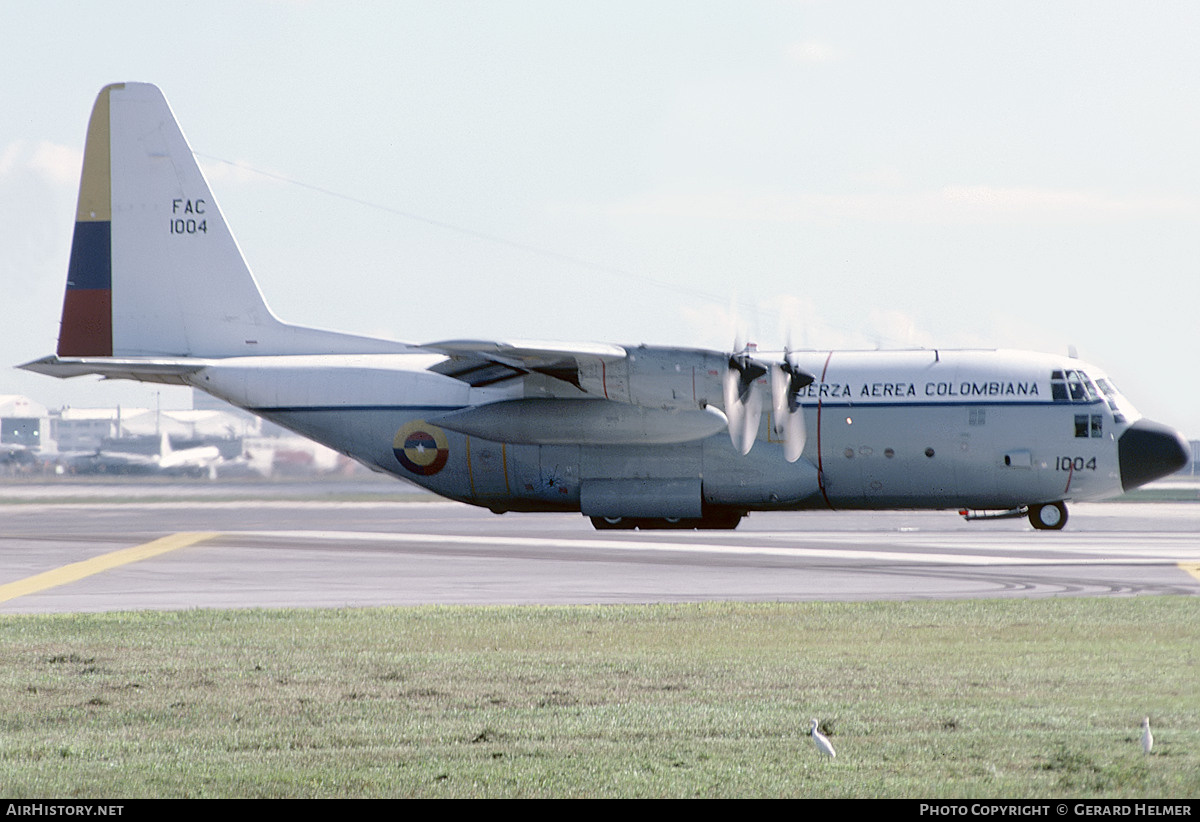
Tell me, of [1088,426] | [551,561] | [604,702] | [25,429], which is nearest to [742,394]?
[551,561]

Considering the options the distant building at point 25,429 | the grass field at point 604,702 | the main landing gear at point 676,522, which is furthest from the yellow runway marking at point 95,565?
the distant building at point 25,429

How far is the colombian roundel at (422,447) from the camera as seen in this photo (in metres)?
27.2

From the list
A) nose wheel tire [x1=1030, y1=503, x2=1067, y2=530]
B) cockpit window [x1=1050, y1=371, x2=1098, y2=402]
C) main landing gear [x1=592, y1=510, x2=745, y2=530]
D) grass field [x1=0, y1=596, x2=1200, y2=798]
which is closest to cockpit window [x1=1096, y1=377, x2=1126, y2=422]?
cockpit window [x1=1050, y1=371, x2=1098, y2=402]

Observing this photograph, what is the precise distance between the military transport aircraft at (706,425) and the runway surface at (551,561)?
116 centimetres

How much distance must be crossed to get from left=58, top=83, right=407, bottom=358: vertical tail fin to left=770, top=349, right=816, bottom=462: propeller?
12.3 metres

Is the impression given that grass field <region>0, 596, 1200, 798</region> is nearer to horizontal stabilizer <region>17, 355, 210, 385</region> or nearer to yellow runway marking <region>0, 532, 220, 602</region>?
yellow runway marking <region>0, 532, 220, 602</region>

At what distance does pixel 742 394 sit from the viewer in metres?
23.8

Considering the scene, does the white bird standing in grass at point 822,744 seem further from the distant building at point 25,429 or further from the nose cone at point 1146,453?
the distant building at point 25,429

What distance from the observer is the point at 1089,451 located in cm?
2534

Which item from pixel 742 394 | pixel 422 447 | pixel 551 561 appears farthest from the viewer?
pixel 422 447

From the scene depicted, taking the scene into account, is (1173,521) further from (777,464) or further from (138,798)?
(138,798)

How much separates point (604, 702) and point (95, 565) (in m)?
15.9

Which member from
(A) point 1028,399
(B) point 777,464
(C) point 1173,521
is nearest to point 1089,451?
(A) point 1028,399

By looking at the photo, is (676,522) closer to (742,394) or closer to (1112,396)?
(742,394)
